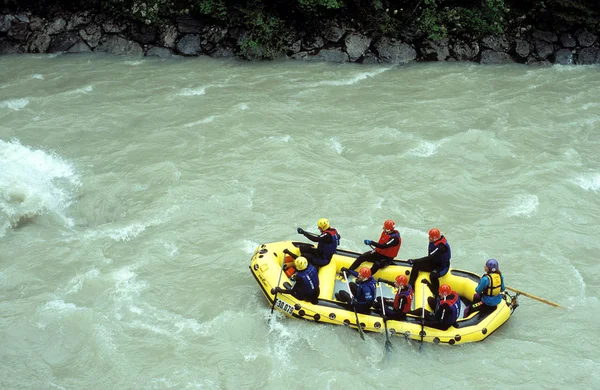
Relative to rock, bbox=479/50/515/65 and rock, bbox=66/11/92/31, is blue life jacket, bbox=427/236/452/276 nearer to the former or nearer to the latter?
rock, bbox=479/50/515/65

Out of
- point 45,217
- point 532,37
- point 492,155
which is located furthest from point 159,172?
Answer: point 532,37

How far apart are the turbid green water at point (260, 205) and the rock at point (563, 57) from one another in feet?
1.39

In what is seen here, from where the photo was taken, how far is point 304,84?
16.8 m

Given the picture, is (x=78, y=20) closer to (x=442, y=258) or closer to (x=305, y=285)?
(x=305, y=285)

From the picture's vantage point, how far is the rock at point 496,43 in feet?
61.0

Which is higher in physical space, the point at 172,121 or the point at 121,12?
the point at 121,12

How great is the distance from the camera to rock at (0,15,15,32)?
18875 mm

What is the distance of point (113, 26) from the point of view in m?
19.1

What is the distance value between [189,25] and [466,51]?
862 cm

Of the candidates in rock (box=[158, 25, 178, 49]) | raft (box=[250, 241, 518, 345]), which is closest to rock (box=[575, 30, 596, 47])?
rock (box=[158, 25, 178, 49])

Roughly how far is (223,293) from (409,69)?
11.0 m

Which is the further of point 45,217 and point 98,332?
point 45,217

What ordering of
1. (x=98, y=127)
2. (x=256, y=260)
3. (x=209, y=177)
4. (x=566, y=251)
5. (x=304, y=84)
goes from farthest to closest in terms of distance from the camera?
(x=304, y=84) < (x=98, y=127) < (x=209, y=177) < (x=566, y=251) < (x=256, y=260)

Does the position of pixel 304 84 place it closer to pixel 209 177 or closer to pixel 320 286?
pixel 209 177
